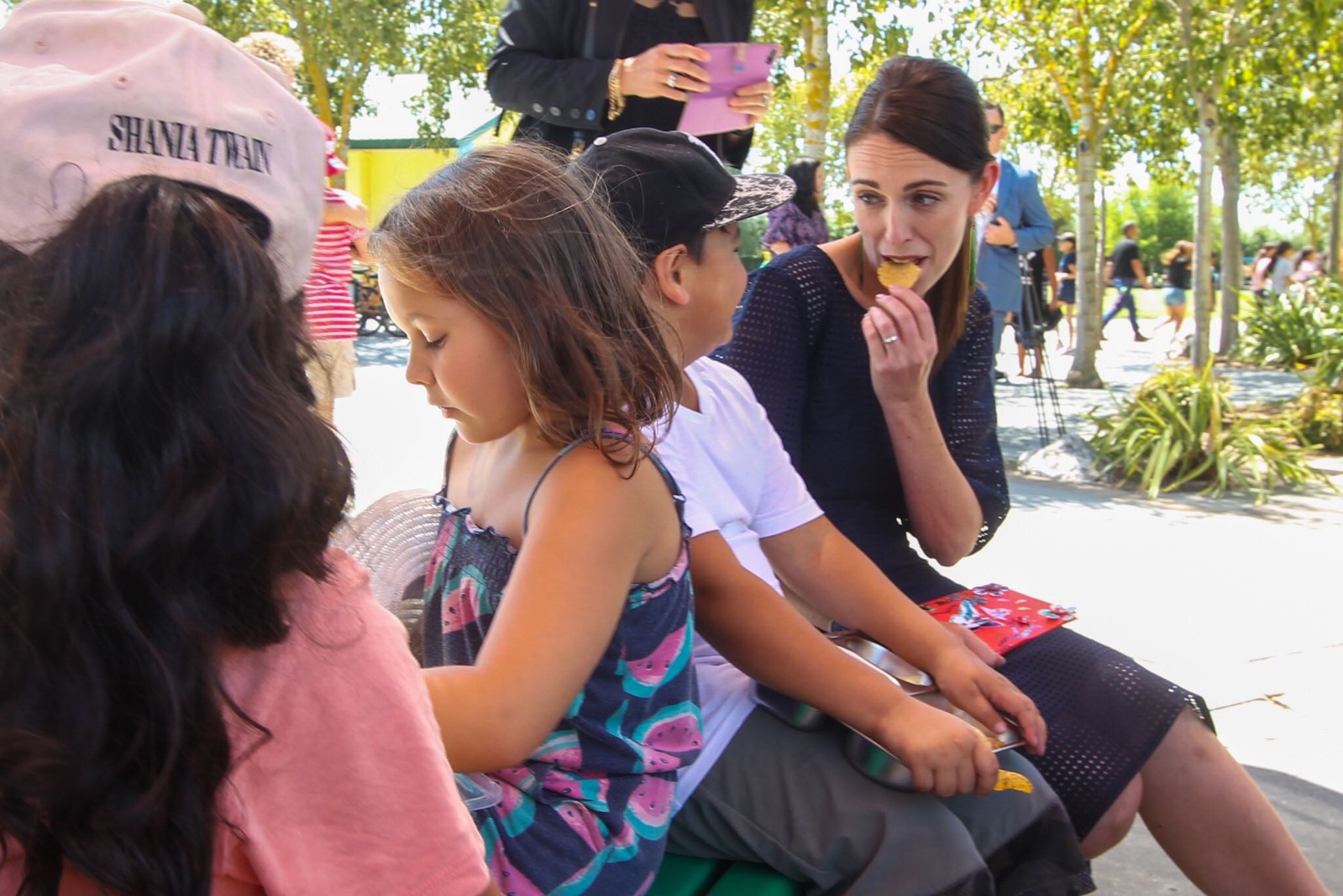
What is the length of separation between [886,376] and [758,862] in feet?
3.26

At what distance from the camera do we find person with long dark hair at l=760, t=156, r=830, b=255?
7.45 metres

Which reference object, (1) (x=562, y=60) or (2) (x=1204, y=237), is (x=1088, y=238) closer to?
(2) (x=1204, y=237)

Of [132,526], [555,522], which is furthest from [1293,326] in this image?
[132,526]

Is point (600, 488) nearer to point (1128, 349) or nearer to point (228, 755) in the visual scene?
point (228, 755)

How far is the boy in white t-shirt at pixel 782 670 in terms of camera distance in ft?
5.09

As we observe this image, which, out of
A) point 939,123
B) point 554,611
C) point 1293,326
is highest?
point 939,123

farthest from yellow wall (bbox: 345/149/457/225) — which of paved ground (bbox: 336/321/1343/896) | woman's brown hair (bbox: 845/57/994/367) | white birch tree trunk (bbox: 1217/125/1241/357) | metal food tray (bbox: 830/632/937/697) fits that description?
metal food tray (bbox: 830/632/937/697)

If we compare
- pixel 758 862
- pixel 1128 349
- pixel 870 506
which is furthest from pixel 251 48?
pixel 1128 349

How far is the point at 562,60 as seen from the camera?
2764mm

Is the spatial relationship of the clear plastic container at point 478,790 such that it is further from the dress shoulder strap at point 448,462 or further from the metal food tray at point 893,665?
the metal food tray at point 893,665

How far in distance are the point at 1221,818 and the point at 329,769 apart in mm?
1507

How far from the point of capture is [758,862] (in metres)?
1.60

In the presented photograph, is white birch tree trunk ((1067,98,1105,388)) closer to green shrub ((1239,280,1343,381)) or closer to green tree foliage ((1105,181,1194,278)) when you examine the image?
green shrub ((1239,280,1343,381))

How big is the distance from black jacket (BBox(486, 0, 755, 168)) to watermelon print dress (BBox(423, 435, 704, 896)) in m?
1.37
